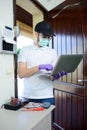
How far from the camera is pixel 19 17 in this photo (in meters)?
2.75

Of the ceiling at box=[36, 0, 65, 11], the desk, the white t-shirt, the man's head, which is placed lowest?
the desk

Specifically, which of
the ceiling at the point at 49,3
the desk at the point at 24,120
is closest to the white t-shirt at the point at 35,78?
the desk at the point at 24,120

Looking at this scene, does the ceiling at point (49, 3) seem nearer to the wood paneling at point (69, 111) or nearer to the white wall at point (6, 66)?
the white wall at point (6, 66)

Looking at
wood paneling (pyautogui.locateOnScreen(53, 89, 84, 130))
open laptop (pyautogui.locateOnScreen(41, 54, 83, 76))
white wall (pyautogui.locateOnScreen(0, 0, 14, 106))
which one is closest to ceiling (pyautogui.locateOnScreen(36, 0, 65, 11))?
white wall (pyautogui.locateOnScreen(0, 0, 14, 106))

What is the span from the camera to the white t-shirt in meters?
1.68

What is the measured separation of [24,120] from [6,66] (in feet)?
1.95

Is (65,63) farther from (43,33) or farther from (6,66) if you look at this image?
(6,66)

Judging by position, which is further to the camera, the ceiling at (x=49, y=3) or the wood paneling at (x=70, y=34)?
the ceiling at (x=49, y=3)

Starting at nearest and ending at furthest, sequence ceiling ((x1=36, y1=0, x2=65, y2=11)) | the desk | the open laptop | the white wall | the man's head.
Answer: the desk
the open laptop
the white wall
the man's head
ceiling ((x1=36, y1=0, x2=65, y2=11))

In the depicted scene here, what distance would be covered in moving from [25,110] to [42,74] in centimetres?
41

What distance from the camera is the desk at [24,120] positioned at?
115 centimetres

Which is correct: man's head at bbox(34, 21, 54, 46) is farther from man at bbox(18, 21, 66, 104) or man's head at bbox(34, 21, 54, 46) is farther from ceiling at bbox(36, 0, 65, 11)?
ceiling at bbox(36, 0, 65, 11)

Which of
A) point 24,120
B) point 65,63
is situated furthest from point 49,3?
point 24,120

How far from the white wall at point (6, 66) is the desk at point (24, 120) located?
219 millimetres
